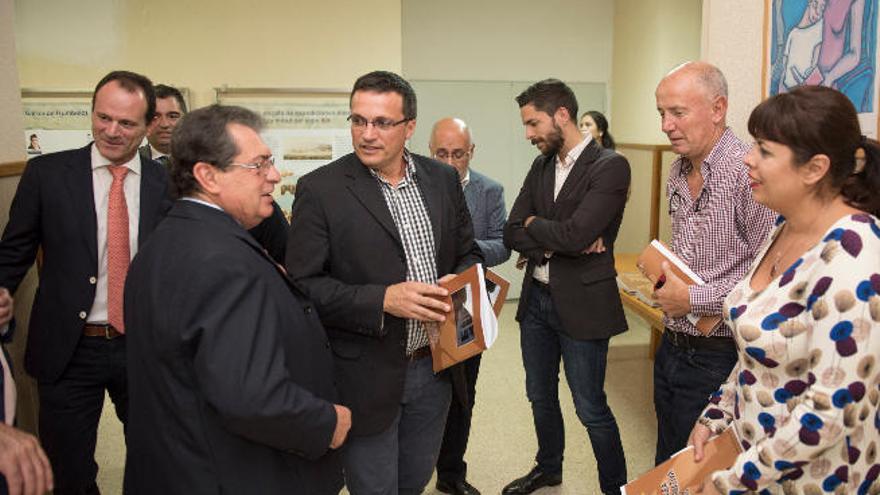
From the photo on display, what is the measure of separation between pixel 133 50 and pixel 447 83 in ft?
8.29

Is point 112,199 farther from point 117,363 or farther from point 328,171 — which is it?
point 328,171

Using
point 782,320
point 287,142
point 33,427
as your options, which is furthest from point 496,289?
point 287,142

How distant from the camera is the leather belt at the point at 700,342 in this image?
1.78m

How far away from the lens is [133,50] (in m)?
4.40

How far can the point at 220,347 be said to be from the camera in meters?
1.20

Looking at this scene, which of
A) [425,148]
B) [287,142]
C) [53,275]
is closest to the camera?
[53,275]

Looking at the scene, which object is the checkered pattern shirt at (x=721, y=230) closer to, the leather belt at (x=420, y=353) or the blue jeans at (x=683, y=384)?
the blue jeans at (x=683, y=384)

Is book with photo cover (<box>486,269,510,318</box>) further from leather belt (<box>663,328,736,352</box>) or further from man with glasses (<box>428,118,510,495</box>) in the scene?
leather belt (<box>663,328,736,352</box>)

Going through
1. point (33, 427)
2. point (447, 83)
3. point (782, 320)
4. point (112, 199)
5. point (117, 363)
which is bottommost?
point (33, 427)

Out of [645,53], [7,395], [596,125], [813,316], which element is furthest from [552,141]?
[645,53]

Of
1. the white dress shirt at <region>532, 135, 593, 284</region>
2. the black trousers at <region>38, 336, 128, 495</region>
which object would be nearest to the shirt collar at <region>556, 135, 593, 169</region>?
the white dress shirt at <region>532, 135, 593, 284</region>

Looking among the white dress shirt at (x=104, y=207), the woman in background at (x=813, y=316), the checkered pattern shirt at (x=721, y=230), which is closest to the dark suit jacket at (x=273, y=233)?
the white dress shirt at (x=104, y=207)

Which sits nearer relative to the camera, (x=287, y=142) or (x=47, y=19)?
(x=47, y=19)

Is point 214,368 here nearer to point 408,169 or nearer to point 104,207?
point 408,169
